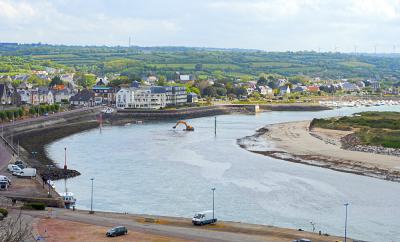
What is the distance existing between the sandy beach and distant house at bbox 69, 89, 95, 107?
1631 cm

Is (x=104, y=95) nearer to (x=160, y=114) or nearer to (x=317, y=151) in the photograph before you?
(x=160, y=114)

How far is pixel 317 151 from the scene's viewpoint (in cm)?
3347

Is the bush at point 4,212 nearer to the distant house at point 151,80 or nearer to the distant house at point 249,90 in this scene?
the distant house at point 151,80

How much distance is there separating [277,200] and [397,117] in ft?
91.3

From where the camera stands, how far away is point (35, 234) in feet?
51.3

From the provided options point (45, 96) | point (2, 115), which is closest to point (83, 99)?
point (45, 96)

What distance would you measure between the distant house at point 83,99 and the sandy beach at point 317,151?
16305 millimetres

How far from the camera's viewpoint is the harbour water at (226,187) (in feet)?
64.3

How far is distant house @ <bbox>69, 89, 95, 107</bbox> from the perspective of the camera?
56872 mm

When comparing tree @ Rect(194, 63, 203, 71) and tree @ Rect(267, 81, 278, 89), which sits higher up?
tree @ Rect(194, 63, 203, 71)

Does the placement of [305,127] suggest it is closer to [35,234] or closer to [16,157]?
[16,157]

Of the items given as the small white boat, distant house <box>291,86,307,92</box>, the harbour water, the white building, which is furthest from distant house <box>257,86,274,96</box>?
the small white boat

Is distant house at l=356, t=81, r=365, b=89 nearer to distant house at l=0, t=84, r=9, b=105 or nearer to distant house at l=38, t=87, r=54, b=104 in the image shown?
distant house at l=38, t=87, r=54, b=104

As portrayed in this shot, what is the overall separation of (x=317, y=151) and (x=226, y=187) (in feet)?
34.4
